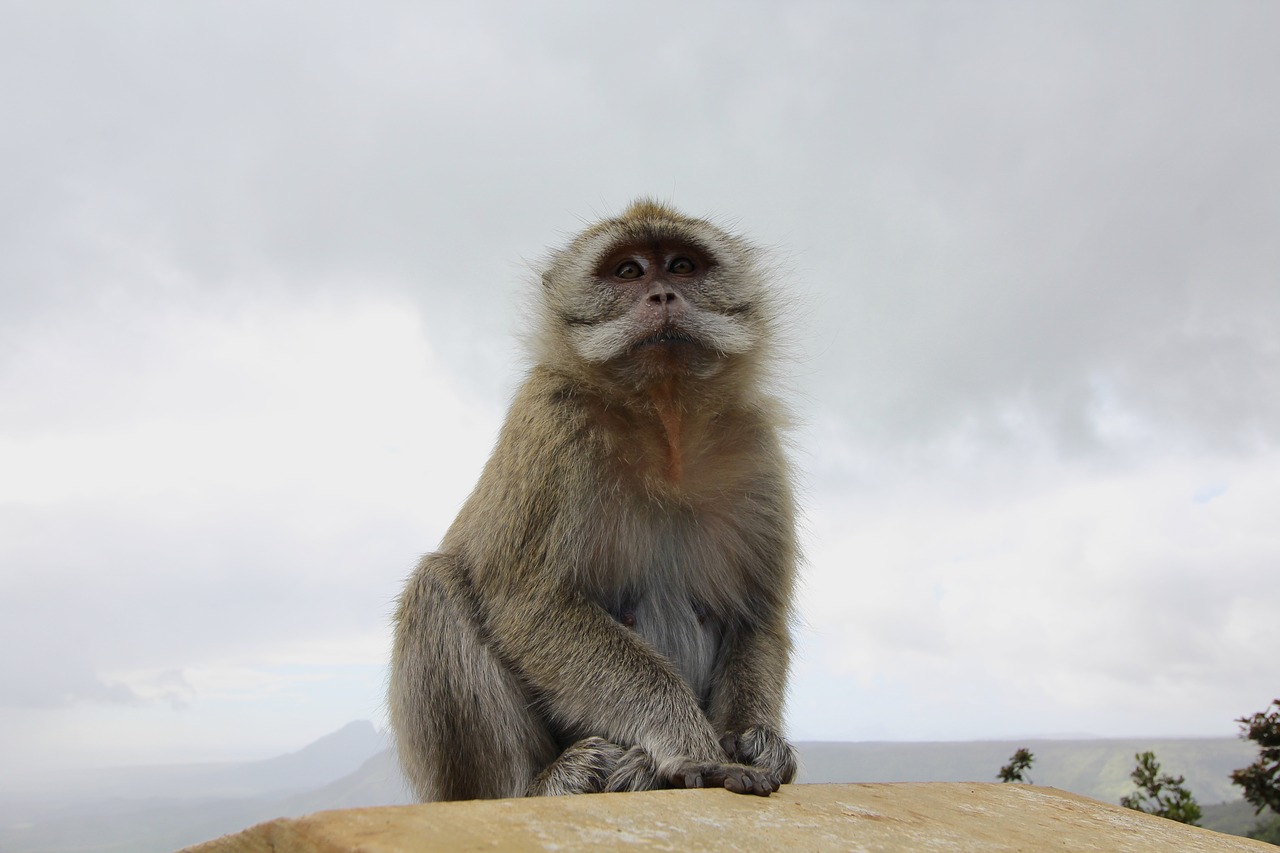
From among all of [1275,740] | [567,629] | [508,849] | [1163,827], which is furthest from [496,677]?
[1275,740]

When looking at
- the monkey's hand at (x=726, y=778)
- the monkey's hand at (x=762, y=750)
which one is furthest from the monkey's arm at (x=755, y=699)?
the monkey's hand at (x=726, y=778)

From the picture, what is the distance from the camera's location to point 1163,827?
4590 mm

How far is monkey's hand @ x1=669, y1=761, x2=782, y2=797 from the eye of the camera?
11.5 ft

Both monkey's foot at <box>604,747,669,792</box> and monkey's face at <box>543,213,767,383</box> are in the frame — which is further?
monkey's face at <box>543,213,767,383</box>

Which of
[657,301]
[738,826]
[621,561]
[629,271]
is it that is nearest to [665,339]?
[657,301]

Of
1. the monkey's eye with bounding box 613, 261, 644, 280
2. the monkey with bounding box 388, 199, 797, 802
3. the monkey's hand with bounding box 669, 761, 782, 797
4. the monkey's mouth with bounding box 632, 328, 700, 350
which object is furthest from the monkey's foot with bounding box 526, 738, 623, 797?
the monkey's eye with bounding box 613, 261, 644, 280

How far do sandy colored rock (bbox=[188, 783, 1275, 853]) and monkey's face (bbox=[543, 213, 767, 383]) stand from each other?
216 centimetres

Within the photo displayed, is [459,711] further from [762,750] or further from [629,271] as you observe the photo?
[629,271]

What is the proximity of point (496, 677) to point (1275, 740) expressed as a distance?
8.70m

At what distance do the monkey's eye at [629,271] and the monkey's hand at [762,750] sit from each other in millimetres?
2510

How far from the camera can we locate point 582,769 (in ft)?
13.5

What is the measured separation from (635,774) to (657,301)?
7.48 ft

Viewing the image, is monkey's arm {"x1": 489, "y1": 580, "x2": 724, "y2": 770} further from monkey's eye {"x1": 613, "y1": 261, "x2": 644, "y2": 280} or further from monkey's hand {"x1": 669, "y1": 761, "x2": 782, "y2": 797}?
monkey's eye {"x1": 613, "y1": 261, "x2": 644, "y2": 280}

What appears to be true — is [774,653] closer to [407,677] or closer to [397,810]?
[407,677]
